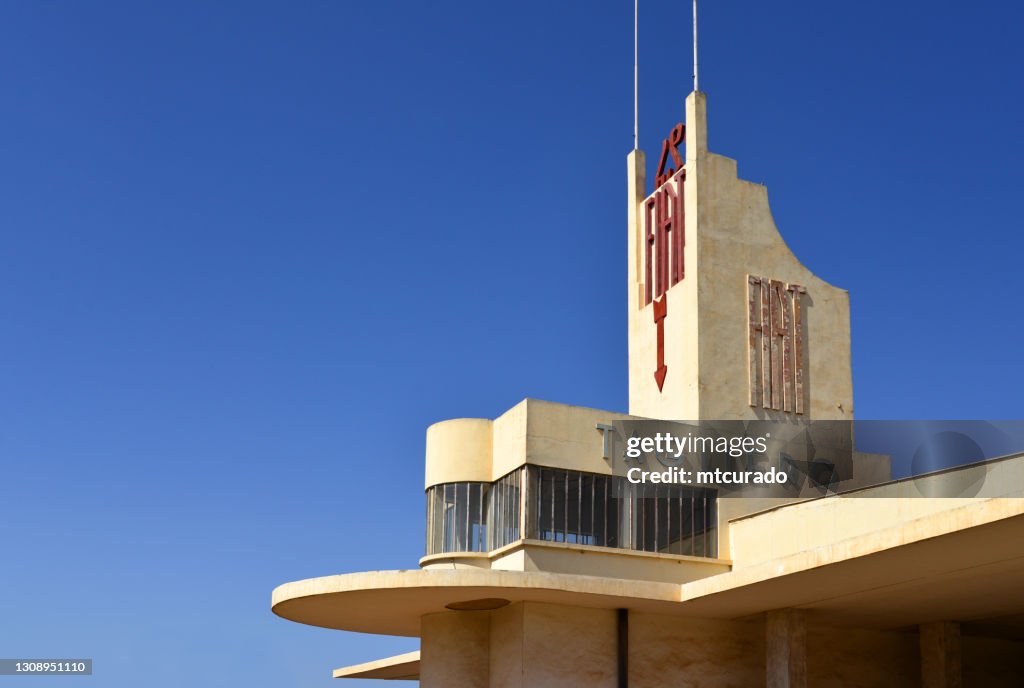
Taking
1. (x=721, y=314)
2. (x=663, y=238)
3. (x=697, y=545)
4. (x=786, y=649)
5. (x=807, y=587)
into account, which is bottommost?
(x=786, y=649)

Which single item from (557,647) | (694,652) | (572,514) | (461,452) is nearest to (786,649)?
(694,652)

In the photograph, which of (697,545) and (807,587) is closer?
(807,587)

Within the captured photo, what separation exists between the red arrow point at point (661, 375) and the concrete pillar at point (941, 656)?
9.76m

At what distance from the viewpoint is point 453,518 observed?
1294 inches

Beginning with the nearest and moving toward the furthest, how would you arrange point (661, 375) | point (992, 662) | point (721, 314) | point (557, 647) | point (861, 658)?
point (557, 647) → point (861, 658) → point (992, 662) → point (721, 314) → point (661, 375)

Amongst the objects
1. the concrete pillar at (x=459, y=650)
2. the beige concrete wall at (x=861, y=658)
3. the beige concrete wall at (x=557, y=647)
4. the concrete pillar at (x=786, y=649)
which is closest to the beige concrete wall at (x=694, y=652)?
the beige concrete wall at (x=557, y=647)

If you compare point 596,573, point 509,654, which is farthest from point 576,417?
point 509,654

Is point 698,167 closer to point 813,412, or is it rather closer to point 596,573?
point 813,412

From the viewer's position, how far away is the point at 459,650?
31281 millimetres

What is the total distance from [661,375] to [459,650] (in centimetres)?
1012

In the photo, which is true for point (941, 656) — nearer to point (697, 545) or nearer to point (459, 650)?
point (697, 545)

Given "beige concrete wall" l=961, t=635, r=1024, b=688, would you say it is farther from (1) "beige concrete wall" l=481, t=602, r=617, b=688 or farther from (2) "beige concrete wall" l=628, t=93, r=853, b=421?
(1) "beige concrete wall" l=481, t=602, r=617, b=688

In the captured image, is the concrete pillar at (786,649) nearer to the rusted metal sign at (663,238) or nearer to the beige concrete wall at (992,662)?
the beige concrete wall at (992,662)

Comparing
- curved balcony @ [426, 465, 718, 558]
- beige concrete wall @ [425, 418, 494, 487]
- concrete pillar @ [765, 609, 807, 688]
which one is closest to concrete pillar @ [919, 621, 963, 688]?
concrete pillar @ [765, 609, 807, 688]
